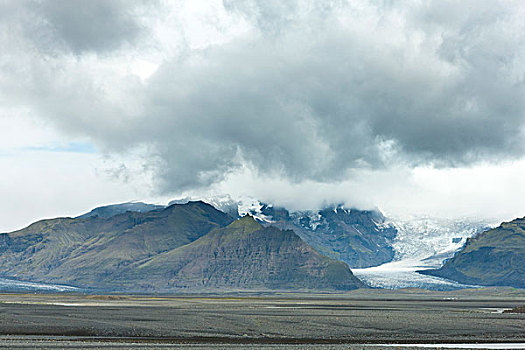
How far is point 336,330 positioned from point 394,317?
107 ft

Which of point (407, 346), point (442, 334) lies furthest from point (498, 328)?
point (407, 346)

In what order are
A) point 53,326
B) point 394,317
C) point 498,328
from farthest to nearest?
point 394,317 → point 498,328 → point 53,326

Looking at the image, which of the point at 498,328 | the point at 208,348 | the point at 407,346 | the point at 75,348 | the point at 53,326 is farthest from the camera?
the point at 498,328

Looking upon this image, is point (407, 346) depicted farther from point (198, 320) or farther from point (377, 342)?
point (198, 320)

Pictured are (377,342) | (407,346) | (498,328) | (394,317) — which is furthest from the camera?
(394,317)

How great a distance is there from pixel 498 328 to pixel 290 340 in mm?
42138

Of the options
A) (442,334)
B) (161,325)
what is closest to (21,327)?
(161,325)

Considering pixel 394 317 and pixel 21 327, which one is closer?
pixel 21 327

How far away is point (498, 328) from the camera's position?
115 metres

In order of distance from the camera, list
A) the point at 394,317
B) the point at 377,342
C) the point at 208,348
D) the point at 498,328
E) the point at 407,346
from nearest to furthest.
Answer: the point at 208,348 < the point at 407,346 < the point at 377,342 < the point at 498,328 < the point at 394,317

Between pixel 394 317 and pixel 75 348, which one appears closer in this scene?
pixel 75 348

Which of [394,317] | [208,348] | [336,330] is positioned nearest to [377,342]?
[336,330]

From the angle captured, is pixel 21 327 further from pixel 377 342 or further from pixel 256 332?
pixel 377 342

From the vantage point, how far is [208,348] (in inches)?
3125
